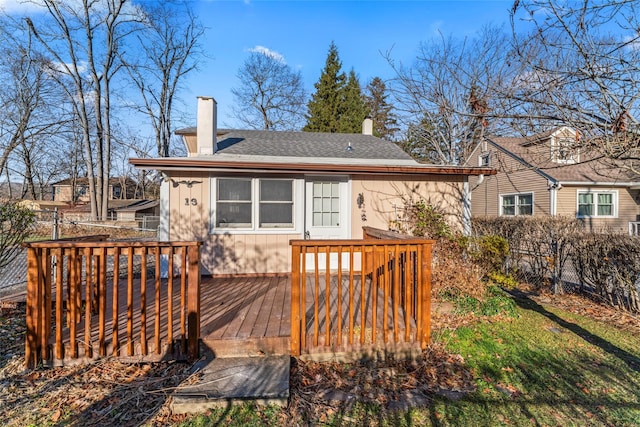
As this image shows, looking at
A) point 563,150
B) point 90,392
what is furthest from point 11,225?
point 563,150

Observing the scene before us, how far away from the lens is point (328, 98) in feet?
70.7

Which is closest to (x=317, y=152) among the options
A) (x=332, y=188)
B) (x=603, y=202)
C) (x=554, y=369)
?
(x=332, y=188)

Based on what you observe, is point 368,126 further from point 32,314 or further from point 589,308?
point 32,314

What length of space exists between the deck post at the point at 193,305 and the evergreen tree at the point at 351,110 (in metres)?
19.0

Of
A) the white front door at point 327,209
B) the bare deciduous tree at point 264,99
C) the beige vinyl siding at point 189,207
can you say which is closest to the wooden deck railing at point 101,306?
the beige vinyl siding at point 189,207

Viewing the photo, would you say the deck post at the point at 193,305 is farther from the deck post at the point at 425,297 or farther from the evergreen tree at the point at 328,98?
the evergreen tree at the point at 328,98

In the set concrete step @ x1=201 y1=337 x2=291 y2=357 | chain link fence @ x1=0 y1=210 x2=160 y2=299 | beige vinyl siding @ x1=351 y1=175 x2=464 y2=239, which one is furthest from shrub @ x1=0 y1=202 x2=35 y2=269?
beige vinyl siding @ x1=351 y1=175 x2=464 y2=239

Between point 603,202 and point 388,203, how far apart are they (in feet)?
39.1

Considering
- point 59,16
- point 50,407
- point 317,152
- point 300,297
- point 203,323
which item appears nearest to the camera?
point 50,407

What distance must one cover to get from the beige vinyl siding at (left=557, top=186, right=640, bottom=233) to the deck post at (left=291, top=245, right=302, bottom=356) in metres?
12.9

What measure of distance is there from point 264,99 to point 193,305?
71.4 feet

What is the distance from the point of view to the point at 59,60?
17.1 metres

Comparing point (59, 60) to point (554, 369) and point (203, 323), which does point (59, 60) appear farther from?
point (554, 369)

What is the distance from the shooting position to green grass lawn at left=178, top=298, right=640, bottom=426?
2.33 metres
